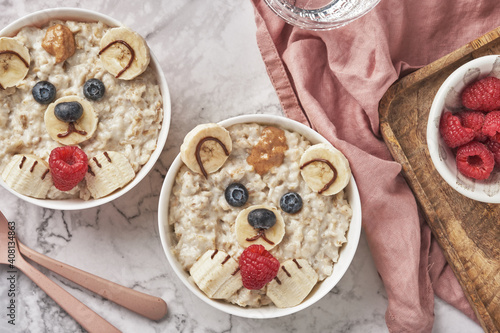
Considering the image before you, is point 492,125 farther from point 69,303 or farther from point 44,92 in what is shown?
point 69,303

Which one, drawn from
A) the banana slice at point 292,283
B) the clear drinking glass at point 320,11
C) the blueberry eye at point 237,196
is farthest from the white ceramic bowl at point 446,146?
the blueberry eye at point 237,196

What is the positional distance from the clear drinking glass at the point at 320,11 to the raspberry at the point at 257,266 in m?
1.22

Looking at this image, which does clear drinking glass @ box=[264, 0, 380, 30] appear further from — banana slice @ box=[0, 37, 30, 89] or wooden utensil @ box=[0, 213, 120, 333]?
wooden utensil @ box=[0, 213, 120, 333]

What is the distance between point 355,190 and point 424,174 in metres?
0.48

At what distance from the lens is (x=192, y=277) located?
250 centimetres

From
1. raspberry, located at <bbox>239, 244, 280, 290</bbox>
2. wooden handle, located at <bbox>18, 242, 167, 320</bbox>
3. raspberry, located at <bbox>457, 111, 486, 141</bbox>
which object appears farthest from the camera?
wooden handle, located at <bbox>18, 242, 167, 320</bbox>

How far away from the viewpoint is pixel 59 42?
2.46 meters

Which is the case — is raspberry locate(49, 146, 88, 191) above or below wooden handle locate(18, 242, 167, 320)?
above

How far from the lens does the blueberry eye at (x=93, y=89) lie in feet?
8.10

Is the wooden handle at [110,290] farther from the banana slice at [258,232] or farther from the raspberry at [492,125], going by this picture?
Answer: the raspberry at [492,125]

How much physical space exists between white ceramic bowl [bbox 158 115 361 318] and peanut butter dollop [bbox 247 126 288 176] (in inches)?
4.0

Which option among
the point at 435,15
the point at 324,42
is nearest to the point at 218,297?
the point at 324,42

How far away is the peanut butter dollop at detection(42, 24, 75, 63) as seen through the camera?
2.47m

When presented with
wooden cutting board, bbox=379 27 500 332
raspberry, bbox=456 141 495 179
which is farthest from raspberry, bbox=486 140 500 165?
wooden cutting board, bbox=379 27 500 332
